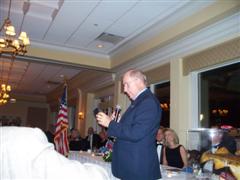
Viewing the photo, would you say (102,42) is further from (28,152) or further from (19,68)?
(28,152)

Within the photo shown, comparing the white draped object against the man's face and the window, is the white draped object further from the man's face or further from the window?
the window

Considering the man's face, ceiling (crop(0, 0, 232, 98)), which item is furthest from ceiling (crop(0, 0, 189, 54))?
the man's face

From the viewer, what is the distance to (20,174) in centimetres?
96

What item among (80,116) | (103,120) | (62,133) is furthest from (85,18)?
(80,116)

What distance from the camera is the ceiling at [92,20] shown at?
3.88 m

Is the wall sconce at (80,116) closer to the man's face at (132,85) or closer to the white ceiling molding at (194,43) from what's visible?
the white ceiling molding at (194,43)

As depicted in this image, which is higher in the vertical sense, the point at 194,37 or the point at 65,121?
the point at 194,37

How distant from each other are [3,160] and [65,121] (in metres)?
3.95

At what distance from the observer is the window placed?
147 inches

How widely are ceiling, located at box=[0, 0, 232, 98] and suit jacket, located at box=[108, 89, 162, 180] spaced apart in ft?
8.08

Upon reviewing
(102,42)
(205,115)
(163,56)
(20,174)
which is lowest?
(20,174)

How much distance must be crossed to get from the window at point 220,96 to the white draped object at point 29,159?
3270 millimetres

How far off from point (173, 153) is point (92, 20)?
8.37ft

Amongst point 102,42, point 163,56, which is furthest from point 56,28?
point 163,56
